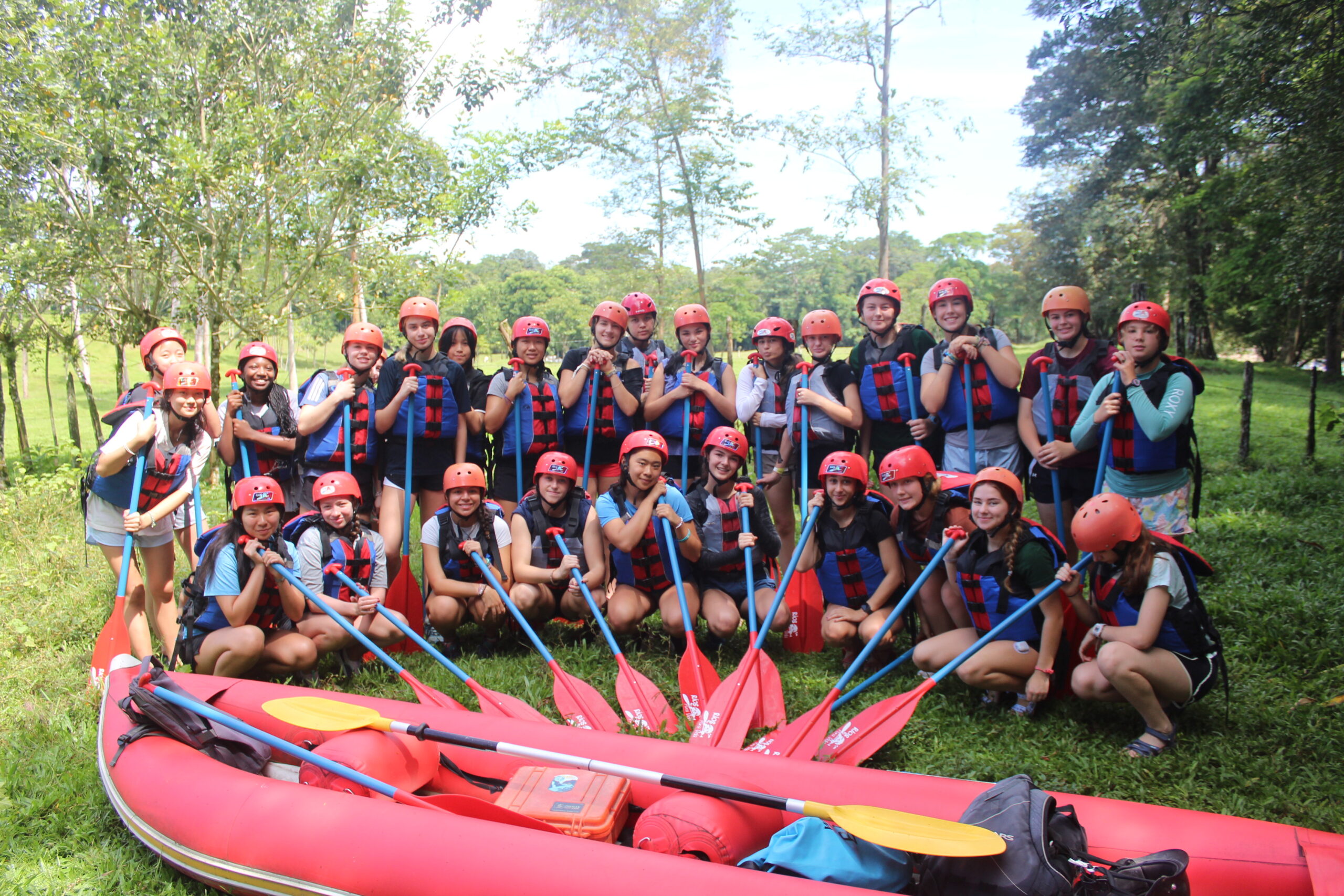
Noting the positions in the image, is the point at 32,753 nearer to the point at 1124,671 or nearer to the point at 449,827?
the point at 449,827

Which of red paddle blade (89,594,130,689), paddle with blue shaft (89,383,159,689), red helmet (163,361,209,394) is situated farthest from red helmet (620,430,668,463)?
red paddle blade (89,594,130,689)

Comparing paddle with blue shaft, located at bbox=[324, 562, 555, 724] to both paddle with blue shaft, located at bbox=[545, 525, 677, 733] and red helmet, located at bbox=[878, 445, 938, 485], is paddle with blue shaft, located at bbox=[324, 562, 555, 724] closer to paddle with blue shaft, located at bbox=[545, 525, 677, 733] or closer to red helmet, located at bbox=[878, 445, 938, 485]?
paddle with blue shaft, located at bbox=[545, 525, 677, 733]

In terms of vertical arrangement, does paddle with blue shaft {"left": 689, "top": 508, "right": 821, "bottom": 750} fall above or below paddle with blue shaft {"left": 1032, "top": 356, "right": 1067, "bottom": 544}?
below

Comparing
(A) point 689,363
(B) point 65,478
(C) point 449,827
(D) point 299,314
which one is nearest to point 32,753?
(C) point 449,827

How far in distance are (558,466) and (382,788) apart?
2.29 meters

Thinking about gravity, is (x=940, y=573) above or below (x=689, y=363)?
below

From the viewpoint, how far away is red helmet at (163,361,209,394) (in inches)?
178

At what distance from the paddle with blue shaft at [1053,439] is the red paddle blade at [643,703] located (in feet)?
8.18

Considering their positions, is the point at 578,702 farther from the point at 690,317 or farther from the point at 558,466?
the point at 690,317

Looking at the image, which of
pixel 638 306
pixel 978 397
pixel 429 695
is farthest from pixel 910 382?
pixel 429 695

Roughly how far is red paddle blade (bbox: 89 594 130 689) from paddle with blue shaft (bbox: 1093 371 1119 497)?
5320mm

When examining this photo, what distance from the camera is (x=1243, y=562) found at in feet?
20.2

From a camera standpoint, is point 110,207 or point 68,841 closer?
point 68,841

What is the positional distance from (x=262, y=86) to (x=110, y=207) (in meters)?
2.56
